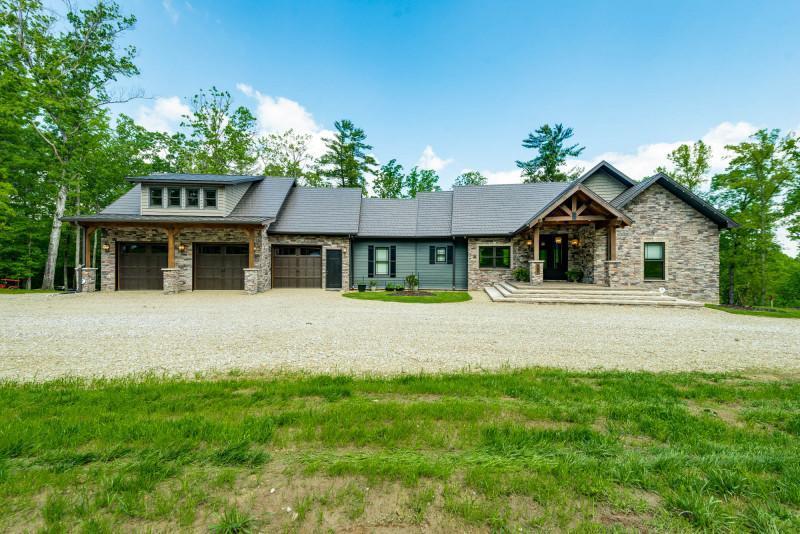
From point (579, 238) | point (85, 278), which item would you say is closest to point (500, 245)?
point (579, 238)

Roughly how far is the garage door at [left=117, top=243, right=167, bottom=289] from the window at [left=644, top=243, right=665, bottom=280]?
24.9 meters

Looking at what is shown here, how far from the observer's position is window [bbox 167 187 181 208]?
54.3 feet

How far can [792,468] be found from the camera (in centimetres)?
212

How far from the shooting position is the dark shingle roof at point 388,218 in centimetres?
1845

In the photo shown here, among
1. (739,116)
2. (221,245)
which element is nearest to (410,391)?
(221,245)

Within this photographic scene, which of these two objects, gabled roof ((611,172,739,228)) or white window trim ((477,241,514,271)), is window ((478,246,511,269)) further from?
gabled roof ((611,172,739,228))

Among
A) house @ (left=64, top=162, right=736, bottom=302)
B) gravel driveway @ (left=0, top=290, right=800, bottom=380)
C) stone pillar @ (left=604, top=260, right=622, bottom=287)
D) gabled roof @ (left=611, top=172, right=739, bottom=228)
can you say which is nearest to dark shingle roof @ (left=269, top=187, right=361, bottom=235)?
house @ (left=64, top=162, right=736, bottom=302)

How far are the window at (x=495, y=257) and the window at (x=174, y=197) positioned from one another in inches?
671

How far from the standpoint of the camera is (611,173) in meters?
16.4

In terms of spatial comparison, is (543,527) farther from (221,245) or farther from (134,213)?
(134,213)

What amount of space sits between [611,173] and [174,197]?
23.8 meters

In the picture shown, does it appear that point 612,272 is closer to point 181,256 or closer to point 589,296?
point 589,296

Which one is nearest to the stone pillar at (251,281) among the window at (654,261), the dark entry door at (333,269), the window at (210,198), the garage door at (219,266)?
the garage door at (219,266)

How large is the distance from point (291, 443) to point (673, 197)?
19263 millimetres
